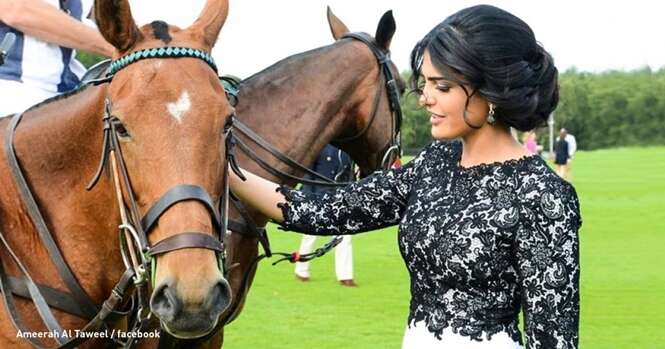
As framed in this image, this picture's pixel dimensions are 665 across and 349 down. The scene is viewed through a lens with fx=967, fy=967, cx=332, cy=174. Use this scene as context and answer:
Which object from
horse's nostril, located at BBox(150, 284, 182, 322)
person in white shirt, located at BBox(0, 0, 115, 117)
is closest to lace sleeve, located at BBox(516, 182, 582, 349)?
horse's nostril, located at BBox(150, 284, 182, 322)

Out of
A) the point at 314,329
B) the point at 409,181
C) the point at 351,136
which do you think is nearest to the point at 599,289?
the point at 314,329

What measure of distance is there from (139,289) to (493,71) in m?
1.65

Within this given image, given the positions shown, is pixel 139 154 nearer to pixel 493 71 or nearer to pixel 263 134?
pixel 493 71

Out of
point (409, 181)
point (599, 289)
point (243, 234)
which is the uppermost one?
point (409, 181)

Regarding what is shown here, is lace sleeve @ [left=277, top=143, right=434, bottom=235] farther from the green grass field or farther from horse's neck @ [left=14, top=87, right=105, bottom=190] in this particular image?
the green grass field

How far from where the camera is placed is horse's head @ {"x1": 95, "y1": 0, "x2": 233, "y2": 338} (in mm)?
3443

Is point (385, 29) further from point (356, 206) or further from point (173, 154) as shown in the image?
point (173, 154)

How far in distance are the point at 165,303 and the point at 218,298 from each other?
7.6 inches

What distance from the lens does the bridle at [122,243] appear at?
140 inches

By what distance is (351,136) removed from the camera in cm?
704

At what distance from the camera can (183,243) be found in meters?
3.47

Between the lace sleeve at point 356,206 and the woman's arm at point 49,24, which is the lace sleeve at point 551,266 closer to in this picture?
the lace sleeve at point 356,206

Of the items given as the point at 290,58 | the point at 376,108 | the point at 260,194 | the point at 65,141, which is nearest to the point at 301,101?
the point at 290,58

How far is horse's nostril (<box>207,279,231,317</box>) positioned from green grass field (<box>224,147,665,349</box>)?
678cm
